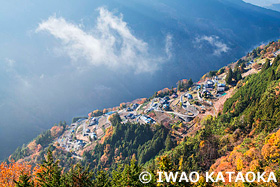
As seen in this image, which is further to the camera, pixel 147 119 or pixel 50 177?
pixel 147 119

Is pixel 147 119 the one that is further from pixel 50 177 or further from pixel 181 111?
pixel 50 177

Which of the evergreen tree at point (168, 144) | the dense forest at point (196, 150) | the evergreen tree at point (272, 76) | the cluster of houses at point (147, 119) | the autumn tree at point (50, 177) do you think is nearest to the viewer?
the autumn tree at point (50, 177)

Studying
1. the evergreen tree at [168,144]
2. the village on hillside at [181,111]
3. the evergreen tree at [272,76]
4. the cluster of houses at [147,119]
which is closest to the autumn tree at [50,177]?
Answer: the evergreen tree at [168,144]

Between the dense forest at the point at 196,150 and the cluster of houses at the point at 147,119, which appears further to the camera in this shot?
the cluster of houses at the point at 147,119

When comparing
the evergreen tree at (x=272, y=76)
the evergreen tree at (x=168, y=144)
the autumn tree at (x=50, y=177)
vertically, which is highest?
the evergreen tree at (x=272, y=76)

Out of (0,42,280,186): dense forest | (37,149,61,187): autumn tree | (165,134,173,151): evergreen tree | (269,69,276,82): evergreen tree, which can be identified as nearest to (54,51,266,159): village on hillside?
(0,42,280,186): dense forest

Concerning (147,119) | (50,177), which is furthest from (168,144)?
(50,177)

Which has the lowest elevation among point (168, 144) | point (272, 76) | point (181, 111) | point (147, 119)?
point (168, 144)

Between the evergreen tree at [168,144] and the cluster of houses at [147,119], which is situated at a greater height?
the cluster of houses at [147,119]

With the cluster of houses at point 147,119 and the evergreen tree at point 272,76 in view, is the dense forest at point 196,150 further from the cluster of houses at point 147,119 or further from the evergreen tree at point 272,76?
the cluster of houses at point 147,119

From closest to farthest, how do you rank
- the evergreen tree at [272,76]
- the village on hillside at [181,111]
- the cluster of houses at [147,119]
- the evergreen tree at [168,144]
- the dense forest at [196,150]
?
1. the dense forest at [196,150]
2. the evergreen tree at [272,76]
3. the evergreen tree at [168,144]
4. the village on hillside at [181,111]
5. the cluster of houses at [147,119]

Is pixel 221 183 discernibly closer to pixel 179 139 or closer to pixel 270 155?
pixel 270 155

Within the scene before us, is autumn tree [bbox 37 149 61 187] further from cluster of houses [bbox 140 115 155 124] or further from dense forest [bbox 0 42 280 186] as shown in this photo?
cluster of houses [bbox 140 115 155 124]

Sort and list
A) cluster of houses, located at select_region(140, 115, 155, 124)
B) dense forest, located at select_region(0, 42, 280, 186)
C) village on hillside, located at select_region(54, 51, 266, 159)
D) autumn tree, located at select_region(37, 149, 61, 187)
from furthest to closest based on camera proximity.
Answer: cluster of houses, located at select_region(140, 115, 155, 124), village on hillside, located at select_region(54, 51, 266, 159), dense forest, located at select_region(0, 42, 280, 186), autumn tree, located at select_region(37, 149, 61, 187)
